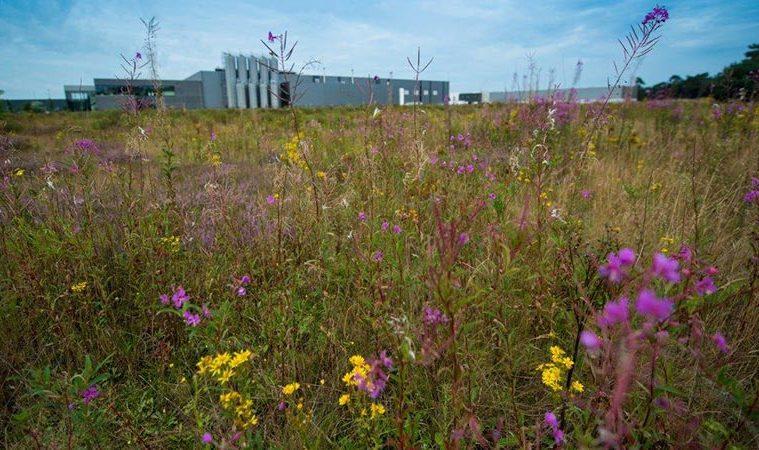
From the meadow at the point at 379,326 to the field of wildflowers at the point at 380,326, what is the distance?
1cm

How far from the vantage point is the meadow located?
115cm

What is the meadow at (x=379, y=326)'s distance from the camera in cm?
115

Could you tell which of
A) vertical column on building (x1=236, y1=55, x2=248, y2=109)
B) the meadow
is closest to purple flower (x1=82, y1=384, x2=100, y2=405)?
the meadow

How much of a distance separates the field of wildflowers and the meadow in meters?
0.01

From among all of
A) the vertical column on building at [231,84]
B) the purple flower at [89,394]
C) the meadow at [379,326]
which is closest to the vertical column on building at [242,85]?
the vertical column on building at [231,84]

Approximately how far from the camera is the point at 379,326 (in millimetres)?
1670

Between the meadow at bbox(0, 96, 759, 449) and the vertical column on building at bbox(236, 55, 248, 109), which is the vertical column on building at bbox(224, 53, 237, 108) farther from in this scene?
the meadow at bbox(0, 96, 759, 449)

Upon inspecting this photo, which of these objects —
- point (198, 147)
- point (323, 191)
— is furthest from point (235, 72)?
point (323, 191)

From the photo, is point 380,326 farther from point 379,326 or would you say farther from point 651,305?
point 651,305

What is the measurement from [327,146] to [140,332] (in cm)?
456

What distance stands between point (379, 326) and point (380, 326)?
3 centimetres

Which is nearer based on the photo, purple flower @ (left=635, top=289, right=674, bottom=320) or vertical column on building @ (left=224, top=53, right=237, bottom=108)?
purple flower @ (left=635, top=289, right=674, bottom=320)

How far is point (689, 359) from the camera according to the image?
1.69 meters

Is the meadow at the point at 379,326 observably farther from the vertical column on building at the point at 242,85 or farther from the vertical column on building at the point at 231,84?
the vertical column on building at the point at 231,84
